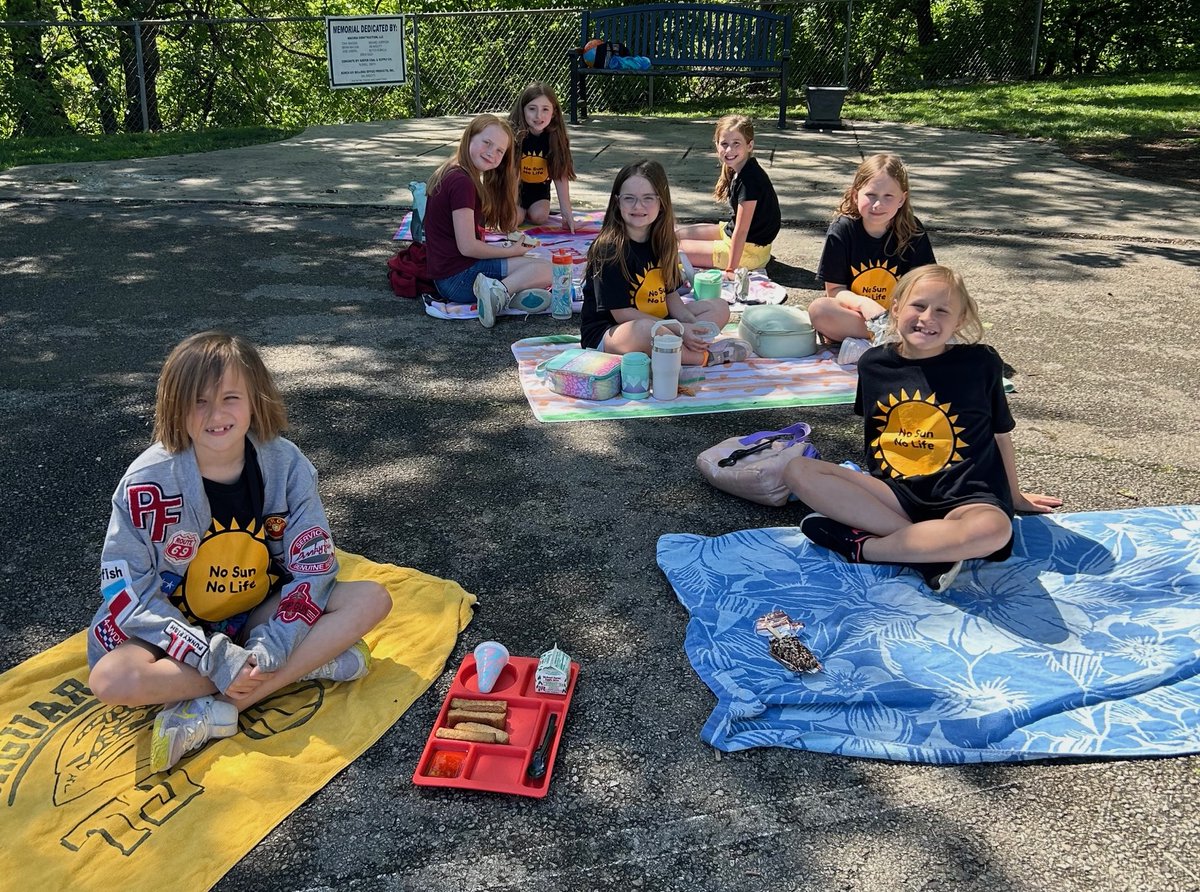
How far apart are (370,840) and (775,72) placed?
40.3ft

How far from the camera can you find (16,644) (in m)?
3.03

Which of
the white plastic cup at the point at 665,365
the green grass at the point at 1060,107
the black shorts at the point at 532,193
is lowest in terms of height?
the white plastic cup at the point at 665,365

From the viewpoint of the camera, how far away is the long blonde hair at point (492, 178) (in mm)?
6059

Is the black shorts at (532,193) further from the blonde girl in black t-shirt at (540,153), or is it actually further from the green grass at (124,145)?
the green grass at (124,145)

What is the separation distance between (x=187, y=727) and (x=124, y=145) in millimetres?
10692

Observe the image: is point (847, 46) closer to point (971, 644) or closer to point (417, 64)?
point (417, 64)

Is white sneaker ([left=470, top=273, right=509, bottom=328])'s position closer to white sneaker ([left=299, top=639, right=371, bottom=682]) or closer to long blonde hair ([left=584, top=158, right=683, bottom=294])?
long blonde hair ([left=584, top=158, right=683, bottom=294])

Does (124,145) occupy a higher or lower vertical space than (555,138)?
lower

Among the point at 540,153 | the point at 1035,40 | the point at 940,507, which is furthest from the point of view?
the point at 1035,40

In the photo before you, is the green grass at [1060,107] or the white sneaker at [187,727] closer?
the white sneaker at [187,727]

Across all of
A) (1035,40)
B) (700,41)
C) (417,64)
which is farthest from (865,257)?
(1035,40)

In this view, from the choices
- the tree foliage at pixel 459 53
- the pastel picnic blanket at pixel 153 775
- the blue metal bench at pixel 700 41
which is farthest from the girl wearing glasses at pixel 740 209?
the tree foliage at pixel 459 53

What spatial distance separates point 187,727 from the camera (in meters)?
2.57

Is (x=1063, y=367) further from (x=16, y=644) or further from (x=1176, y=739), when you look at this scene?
(x=16, y=644)
